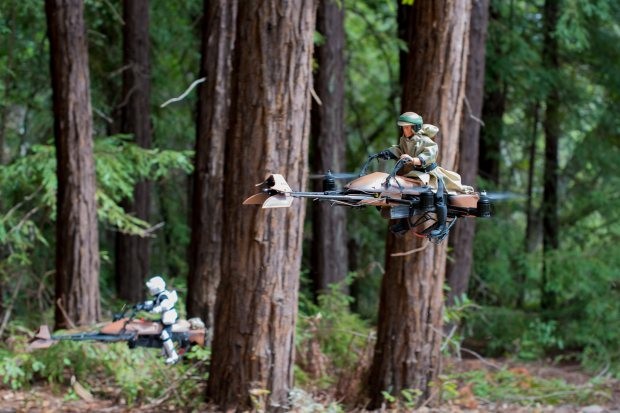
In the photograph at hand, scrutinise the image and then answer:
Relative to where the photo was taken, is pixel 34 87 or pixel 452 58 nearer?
pixel 452 58

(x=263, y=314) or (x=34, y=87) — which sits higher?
(x=34, y=87)

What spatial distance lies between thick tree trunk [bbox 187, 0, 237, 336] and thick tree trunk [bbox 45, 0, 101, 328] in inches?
50.4

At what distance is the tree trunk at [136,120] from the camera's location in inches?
614

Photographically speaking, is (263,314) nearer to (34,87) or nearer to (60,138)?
(60,138)

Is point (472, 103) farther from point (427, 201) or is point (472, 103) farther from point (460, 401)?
point (427, 201)

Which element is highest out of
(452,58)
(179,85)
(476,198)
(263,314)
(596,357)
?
(179,85)

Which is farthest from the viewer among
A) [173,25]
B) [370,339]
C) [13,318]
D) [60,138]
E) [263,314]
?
[173,25]

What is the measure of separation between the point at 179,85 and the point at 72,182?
9305 mm

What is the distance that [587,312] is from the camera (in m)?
15.8

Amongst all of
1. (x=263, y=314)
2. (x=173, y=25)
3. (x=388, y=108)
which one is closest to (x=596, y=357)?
(x=388, y=108)

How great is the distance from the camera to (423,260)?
8438mm

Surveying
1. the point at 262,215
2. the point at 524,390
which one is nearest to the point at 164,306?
the point at 262,215

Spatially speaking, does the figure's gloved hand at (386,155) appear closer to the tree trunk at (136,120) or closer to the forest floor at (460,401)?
the forest floor at (460,401)

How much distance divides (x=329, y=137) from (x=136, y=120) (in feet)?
12.6
